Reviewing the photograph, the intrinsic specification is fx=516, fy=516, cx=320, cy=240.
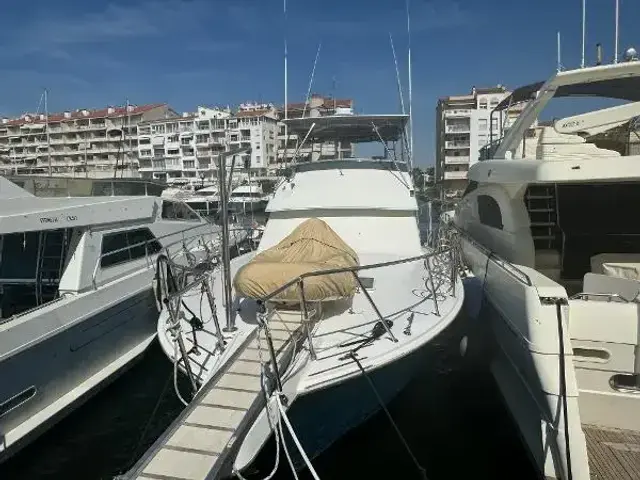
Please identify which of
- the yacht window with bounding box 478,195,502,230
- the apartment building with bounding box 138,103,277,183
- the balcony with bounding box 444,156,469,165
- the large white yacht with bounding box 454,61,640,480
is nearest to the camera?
the large white yacht with bounding box 454,61,640,480

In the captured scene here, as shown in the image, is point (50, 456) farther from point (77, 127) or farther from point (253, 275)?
point (77, 127)

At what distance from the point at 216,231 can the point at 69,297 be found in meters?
6.08

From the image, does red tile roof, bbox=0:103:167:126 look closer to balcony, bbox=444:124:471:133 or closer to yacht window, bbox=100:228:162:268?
balcony, bbox=444:124:471:133

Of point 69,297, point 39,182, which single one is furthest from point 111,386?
point 39,182

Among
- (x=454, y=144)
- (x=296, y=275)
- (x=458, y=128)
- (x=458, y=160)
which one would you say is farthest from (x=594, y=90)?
(x=458, y=128)

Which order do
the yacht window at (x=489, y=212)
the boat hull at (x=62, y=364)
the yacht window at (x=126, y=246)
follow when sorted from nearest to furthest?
the boat hull at (x=62, y=364) → the yacht window at (x=489, y=212) → the yacht window at (x=126, y=246)

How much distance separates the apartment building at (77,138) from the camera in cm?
8169

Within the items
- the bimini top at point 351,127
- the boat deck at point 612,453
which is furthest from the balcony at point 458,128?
the boat deck at point 612,453

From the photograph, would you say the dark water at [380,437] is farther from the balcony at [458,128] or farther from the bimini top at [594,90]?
the balcony at [458,128]

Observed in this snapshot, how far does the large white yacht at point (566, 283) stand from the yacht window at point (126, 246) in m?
6.43

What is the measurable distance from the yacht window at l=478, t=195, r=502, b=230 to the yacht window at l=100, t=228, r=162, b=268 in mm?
6450

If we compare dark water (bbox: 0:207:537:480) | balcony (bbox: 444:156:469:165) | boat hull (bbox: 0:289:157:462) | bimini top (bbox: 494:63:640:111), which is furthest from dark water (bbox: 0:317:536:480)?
balcony (bbox: 444:156:469:165)

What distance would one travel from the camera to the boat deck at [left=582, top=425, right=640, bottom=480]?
4941 mm

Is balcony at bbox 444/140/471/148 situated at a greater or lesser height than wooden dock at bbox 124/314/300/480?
greater
